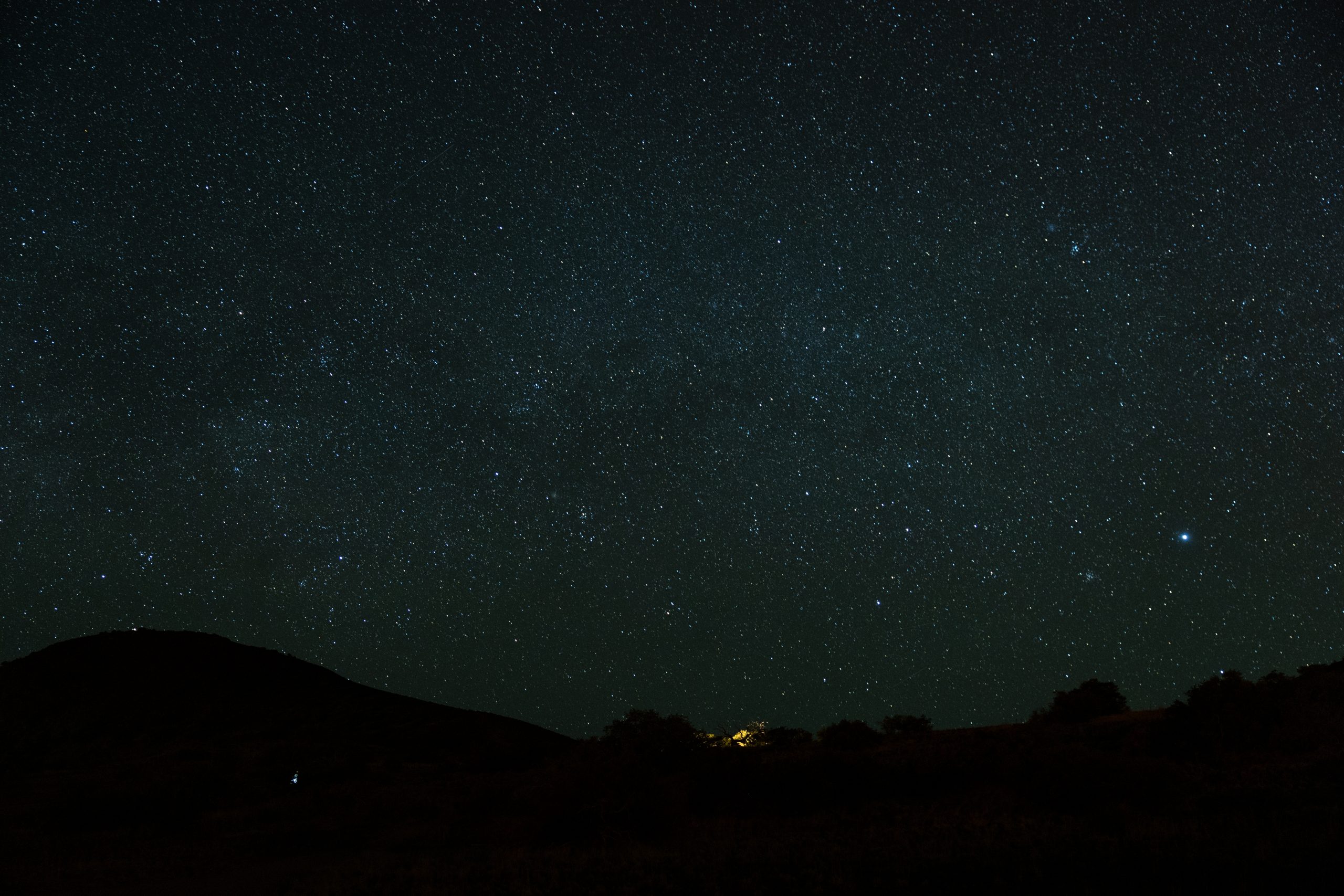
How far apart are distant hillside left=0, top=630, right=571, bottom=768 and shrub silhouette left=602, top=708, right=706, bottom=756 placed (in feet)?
73.8

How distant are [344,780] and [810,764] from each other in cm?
2215

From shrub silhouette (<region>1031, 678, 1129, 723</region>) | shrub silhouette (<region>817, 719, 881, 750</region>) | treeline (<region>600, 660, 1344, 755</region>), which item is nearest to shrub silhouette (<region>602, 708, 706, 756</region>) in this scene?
treeline (<region>600, 660, 1344, 755</region>)

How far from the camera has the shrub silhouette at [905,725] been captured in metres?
46.2

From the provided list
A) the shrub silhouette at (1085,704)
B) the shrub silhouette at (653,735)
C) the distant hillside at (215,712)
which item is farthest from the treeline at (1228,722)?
the distant hillside at (215,712)

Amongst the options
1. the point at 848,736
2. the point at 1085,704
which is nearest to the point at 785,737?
the point at 848,736

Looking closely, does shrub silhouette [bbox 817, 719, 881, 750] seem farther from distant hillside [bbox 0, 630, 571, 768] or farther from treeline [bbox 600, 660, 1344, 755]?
distant hillside [bbox 0, 630, 571, 768]

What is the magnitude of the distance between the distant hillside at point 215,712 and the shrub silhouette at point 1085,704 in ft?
87.6

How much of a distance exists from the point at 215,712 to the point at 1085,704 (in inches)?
2155

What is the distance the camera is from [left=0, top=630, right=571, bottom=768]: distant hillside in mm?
46969

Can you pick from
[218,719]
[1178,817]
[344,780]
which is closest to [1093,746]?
[1178,817]

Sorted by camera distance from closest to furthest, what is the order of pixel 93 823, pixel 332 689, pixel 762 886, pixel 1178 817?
pixel 762 886, pixel 1178 817, pixel 93 823, pixel 332 689

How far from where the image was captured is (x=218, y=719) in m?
55.5

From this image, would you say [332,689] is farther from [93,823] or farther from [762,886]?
[762,886]

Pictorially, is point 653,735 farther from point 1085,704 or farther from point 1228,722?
point 1085,704
